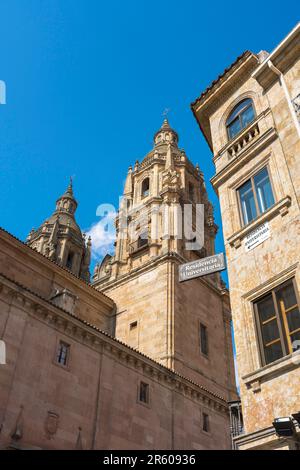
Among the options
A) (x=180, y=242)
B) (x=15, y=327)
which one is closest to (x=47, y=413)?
(x=15, y=327)

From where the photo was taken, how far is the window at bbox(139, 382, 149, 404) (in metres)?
20.7

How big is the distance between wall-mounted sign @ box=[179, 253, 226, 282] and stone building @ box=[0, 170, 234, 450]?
7.25 m

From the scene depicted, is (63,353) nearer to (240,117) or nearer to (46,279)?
(46,279)

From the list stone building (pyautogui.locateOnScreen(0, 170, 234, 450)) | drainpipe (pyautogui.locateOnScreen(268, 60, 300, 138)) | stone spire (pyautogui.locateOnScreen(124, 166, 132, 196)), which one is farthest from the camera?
stone spire (pyautogui.locateOnScreen(124, 166, 132, 196))

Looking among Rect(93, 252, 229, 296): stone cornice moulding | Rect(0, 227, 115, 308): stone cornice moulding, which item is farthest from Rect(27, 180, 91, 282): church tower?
Rect(0, 227, 115, 308): stone cornice moulding

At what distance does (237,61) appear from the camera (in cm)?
1602

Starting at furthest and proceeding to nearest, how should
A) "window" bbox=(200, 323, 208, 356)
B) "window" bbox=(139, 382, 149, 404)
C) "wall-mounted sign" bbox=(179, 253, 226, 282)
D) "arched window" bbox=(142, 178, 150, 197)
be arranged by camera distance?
"arched window" bbox=(142, 178, 150, 197) → "window" bbox=(200, 323, 208, 356) → "window" bbox=(139, 382, 149, 404) → "wall-mounted sign" bbox=(179, 253, 226, 282)

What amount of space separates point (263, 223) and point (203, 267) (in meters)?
2.35

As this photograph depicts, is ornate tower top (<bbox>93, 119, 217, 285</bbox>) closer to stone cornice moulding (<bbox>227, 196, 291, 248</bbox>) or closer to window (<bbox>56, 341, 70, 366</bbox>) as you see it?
window (<bbox>56, 341, 70, 366</bbox>)

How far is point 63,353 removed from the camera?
723 inches

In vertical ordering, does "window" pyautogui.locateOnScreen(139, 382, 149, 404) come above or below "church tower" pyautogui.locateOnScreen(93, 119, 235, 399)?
below

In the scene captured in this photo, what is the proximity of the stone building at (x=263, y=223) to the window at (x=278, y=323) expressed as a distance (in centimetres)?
2

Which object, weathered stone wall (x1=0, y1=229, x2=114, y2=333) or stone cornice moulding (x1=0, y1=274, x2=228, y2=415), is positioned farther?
weathered stone wall (x1=0, y1=229, x2=114, y2=333)

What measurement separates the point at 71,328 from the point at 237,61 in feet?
41.2
